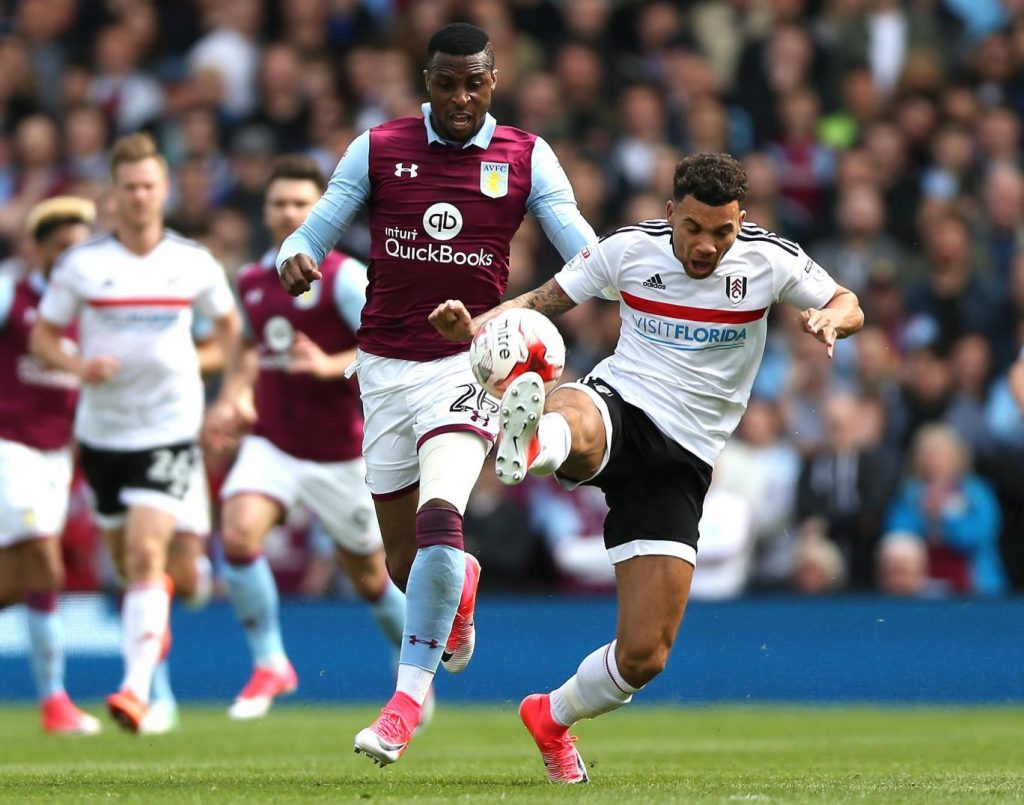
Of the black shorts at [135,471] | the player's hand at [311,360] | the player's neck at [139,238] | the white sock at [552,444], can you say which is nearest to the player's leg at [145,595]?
the black shorts at [135,471]

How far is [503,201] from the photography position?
28.0ft

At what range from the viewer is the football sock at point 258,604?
38.8ft

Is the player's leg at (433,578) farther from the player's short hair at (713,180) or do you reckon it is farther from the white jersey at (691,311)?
the player's short hair at (713,180)

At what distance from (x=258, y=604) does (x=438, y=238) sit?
406 centimetres

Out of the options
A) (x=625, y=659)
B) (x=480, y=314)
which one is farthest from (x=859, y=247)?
(x=625, y=659)

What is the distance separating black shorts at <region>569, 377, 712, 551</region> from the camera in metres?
8.13

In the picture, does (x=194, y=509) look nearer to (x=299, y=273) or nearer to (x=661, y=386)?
(x=299, y=273)

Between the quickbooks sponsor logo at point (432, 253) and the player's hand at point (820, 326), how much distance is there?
5.21 ft

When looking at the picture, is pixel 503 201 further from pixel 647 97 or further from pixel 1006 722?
pixel 647 97

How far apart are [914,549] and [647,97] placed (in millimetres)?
5166

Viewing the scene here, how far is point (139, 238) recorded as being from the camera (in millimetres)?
11438

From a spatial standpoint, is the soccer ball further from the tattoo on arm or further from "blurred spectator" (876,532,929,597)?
"blurred spectator" (876,532,929,597)

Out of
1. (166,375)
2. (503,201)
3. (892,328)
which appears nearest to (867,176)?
(892,328)

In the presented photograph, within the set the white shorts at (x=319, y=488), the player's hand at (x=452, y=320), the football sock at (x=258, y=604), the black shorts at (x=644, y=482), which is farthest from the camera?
the football sock at (x=258, y=604)
